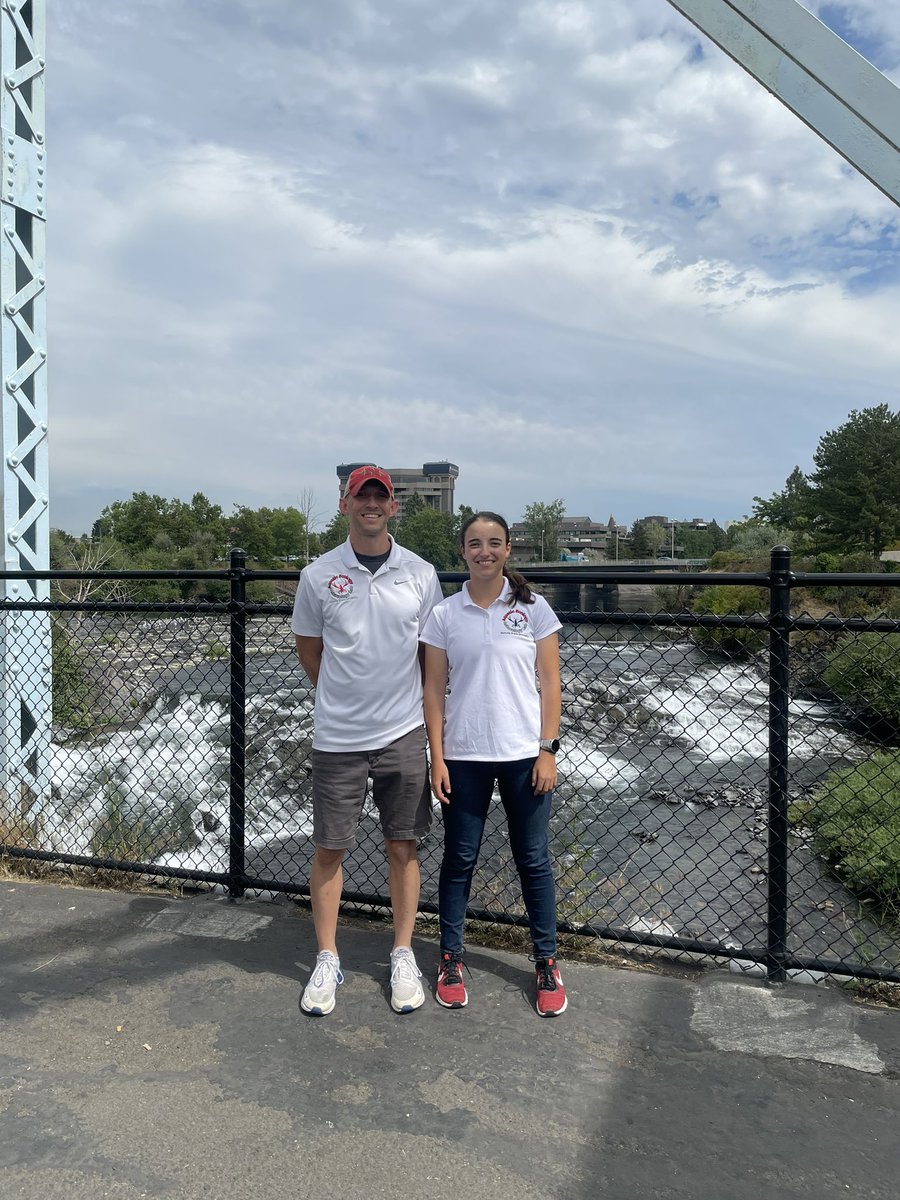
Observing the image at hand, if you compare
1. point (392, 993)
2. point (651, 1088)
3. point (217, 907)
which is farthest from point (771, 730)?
point (217, 907)

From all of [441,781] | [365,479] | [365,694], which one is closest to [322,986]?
[441,781]

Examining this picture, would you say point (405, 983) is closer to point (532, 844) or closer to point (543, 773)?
point (532, 844)

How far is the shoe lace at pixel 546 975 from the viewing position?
3107mm

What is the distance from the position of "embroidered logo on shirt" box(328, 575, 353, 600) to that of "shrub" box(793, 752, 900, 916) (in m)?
5.28

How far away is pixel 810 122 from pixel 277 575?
259 centimetres

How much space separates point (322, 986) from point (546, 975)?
2.59ft

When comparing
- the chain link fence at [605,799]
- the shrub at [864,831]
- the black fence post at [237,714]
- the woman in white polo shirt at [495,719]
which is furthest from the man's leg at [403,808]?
the shrub at [864,831]

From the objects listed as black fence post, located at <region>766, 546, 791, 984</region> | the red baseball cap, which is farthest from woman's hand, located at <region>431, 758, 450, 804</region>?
black fence post, located at <region>766, 546, 791, 984</region>

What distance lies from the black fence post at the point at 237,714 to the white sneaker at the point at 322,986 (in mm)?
1002

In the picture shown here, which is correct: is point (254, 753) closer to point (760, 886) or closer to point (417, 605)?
point (760, 886)

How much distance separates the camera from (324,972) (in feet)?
10.3

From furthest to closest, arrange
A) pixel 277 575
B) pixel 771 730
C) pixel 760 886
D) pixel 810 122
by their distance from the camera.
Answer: pixel 760 886, pixel 277 575, pixel 771 730, pixel 810 122

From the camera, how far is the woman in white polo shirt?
3035mm

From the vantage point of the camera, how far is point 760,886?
8852 mm
